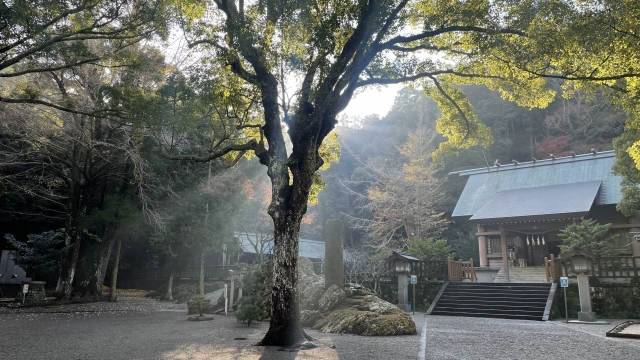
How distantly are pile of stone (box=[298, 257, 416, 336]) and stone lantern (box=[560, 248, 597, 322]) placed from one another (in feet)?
19.1

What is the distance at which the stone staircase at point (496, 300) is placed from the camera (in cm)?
1259

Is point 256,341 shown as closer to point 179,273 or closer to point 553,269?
point 553,269

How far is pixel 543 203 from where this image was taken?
1828 centimetres

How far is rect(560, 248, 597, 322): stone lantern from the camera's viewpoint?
444 inches

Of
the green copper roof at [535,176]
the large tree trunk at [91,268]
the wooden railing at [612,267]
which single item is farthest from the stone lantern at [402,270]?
the large tree trunk at [91,268]

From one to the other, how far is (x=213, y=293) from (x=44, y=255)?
675 cm

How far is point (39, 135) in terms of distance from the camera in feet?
45.6

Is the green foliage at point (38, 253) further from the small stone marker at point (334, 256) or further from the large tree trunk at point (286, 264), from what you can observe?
the large tree trunk at point (286, 264)

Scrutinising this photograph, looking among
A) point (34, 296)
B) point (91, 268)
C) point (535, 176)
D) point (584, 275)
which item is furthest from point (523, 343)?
point (535, 176)

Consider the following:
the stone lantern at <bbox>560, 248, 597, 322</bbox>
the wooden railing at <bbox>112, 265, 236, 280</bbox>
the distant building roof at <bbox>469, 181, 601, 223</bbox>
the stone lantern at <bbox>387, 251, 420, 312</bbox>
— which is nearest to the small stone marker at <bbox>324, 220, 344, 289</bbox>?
the stone lantern at <bbox>387, 251, 420, 312</bbox>

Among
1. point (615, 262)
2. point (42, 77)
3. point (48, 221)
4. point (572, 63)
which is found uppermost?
point (42, 77)

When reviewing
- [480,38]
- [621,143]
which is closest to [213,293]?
[480,38]

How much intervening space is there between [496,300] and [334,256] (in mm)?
6202

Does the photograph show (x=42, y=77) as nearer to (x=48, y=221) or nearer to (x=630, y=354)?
(x=48, y=221)
